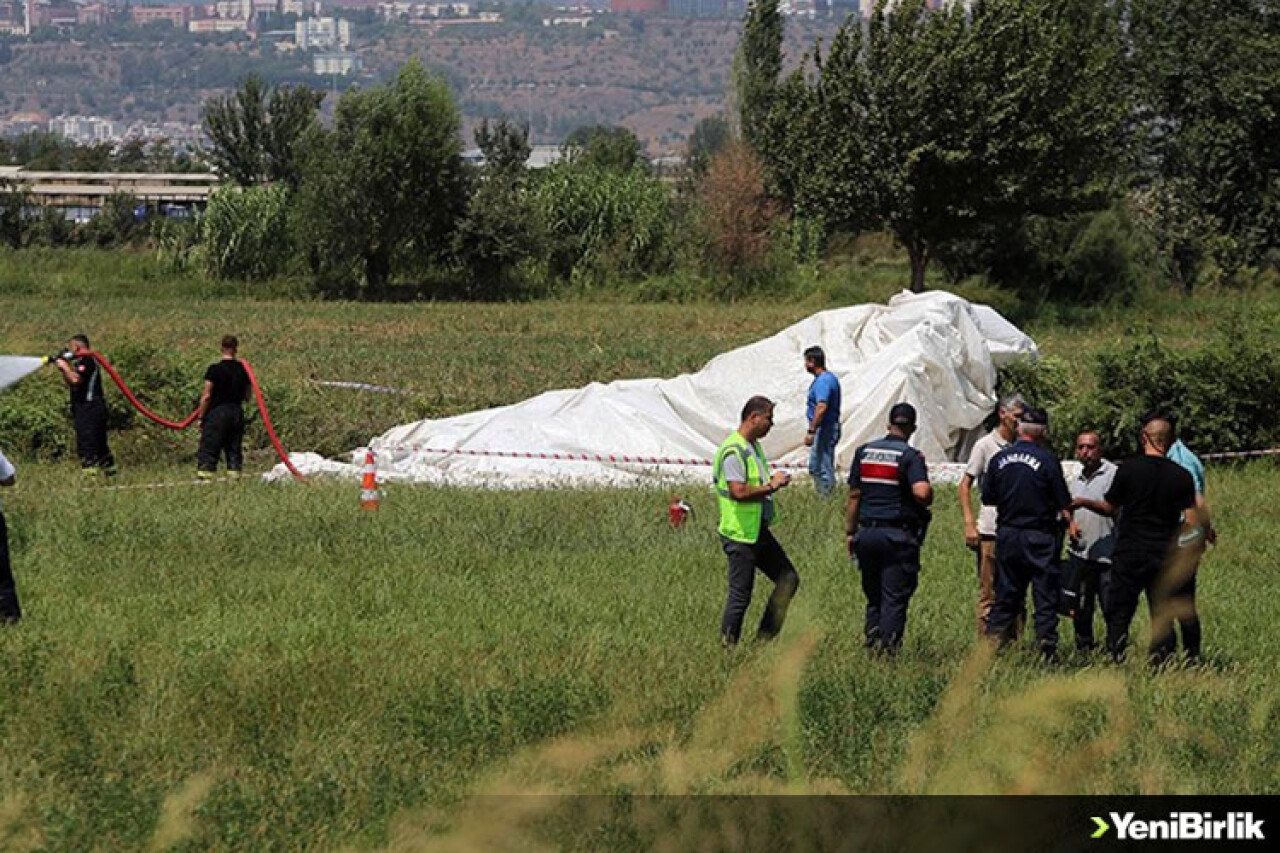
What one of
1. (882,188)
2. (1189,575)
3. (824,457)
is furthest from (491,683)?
(882,188)

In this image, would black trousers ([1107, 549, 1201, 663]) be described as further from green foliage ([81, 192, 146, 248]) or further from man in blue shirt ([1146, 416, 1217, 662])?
green foliage ([81, 192, 146, 248])

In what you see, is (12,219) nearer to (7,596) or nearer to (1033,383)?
(1033,383)

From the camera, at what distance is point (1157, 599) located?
38.7ft

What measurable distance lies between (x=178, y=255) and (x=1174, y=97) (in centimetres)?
3307

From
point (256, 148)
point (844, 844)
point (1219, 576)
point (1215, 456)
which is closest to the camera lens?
point (844, 844)

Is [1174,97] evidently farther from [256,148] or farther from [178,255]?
[256,148]

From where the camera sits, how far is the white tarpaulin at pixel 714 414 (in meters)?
20.9

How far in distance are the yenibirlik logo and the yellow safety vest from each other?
3.62 meters

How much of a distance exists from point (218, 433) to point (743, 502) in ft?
33.0

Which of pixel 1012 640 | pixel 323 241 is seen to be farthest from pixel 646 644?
pixel 323 241

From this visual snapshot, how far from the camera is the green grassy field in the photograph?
8828mm

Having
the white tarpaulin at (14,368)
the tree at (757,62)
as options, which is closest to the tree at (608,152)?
the tree at (757,62)

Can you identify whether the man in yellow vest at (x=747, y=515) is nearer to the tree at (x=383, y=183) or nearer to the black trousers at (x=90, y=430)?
the black trousers at (x=90, y=430)

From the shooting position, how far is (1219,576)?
1559 cm
